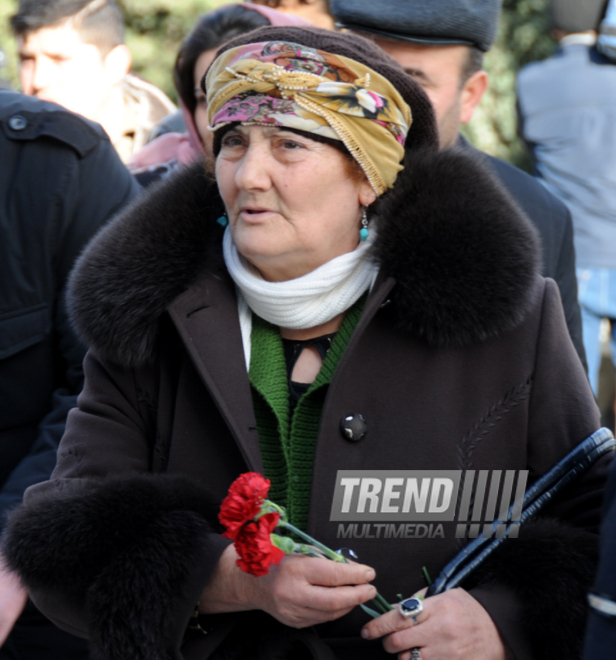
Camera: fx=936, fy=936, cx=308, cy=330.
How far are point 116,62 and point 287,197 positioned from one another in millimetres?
2232

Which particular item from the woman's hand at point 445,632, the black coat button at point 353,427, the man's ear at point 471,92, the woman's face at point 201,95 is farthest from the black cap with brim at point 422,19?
the woman's hand at point 445,632

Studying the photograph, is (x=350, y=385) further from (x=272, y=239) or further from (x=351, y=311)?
(x=272, y=239)

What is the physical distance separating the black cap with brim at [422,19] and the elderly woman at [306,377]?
2.40 ft

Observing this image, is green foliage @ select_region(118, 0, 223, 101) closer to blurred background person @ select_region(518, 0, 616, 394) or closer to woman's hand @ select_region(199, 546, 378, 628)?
blurred background person @ select_region(518, 0, 616, 394)

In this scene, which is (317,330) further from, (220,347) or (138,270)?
(138,270)

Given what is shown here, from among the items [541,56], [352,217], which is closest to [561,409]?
[352,217]

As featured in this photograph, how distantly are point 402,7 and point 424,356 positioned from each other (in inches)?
52.7

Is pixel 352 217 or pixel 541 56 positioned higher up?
pixel 352 217

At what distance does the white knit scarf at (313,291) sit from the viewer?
2.17 m

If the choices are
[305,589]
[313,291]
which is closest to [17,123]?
[313,291]

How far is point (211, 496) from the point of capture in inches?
83.0

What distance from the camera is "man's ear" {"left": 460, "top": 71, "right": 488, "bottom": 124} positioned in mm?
3152

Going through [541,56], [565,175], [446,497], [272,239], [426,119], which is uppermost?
[426,119]

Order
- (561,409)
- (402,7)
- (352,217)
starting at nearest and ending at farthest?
(561,409) → (352,217) → (402,7)
